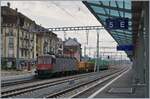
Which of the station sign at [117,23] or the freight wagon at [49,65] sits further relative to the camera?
the freight wagon at [49,65]

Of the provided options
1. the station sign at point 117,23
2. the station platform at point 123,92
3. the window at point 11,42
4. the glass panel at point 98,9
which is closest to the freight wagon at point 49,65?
the station sign at point 117,23

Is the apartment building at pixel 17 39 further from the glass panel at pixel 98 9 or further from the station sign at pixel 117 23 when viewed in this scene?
the glass panel at pixel 98 9

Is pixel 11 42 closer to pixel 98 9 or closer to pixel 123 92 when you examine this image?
pixel 98 9

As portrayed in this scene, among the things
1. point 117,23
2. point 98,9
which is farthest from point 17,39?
point 98,9

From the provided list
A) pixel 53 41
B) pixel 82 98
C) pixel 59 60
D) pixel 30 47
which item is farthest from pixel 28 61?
pixel 82 98

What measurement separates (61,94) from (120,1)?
225 inches

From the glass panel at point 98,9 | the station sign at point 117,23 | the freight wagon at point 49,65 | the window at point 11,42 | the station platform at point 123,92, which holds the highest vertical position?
the window at point 11,42

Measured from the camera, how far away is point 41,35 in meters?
112

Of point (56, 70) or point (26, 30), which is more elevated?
point (26, 30)

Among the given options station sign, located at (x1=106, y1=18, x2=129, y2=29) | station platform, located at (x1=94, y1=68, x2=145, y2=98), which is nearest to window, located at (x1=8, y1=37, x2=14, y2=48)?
station sign, located at (x1=106, y1=18, x2=129, y2=29)

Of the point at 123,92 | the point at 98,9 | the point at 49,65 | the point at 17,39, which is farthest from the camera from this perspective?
the point at 17,39

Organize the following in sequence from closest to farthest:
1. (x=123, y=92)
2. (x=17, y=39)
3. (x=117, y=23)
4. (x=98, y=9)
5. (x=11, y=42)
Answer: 1. (x=123, y=92)
2. (x=98, y=9)
3. (x=117, y=23)
4. (x=17, y=39)
5. (x=11, y=42)

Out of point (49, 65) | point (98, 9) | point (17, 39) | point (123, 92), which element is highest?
point (17, 39)

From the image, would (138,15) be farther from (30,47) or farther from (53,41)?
(53,41)
